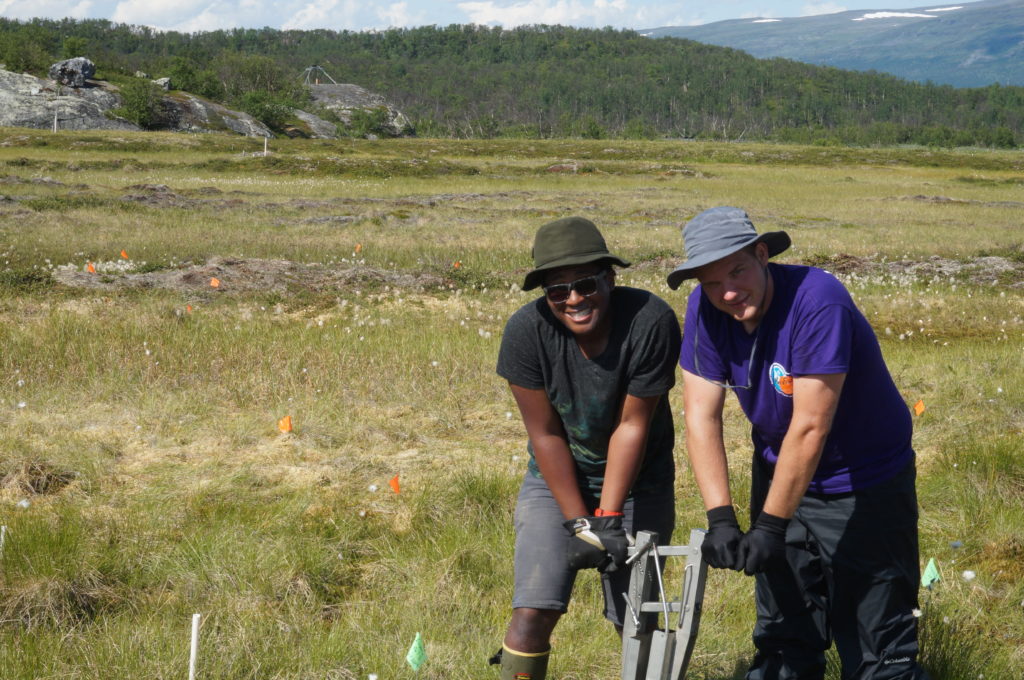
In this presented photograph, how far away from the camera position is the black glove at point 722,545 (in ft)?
10.1

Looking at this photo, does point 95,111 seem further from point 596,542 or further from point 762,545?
point 762,545

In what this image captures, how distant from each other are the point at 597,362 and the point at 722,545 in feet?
2.62

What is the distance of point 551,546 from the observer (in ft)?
11.6

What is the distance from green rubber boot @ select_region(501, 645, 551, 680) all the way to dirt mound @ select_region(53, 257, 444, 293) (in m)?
9.48

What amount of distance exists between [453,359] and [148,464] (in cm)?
345

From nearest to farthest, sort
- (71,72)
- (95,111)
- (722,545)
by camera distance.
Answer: (722,545) < (95,111) < (71,72)

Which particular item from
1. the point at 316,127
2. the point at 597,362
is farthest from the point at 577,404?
the point at 316,127

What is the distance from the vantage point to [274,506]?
582cm

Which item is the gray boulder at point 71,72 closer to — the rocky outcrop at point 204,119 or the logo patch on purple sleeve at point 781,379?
the rocky outcrop at point 204,119

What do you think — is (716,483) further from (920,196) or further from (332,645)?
(920,196)

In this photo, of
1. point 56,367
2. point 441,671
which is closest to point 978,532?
point 441,671

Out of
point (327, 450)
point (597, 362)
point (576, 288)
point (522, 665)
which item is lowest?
point (327, 450)

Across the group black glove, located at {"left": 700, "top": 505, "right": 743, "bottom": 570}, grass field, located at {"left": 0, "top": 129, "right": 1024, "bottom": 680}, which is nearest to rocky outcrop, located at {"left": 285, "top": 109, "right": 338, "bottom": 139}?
grass field, located at {"left": 0, "top": 129, "right": 1024, "bottom": 680}

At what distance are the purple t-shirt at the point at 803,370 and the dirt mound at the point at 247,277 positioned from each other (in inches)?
383
